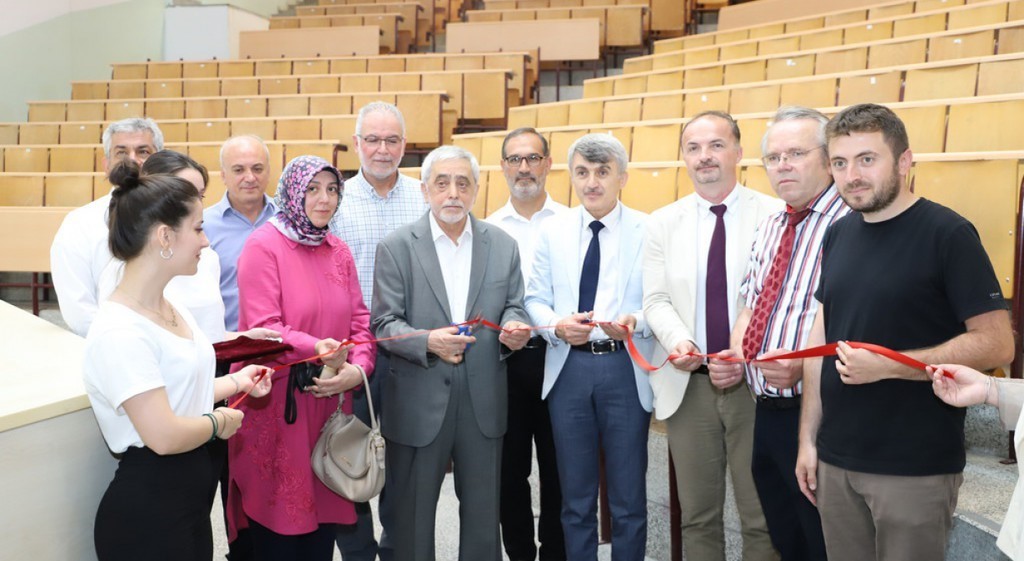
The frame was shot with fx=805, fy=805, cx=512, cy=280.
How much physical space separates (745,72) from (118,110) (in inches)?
206

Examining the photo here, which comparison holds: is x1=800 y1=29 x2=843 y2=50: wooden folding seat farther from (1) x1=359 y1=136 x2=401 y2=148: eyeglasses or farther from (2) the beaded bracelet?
(2) the beaded bracelet

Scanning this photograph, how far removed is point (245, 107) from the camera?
A: 6648mm

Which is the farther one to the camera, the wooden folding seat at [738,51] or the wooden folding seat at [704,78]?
the wooden folding seat at [738,51]

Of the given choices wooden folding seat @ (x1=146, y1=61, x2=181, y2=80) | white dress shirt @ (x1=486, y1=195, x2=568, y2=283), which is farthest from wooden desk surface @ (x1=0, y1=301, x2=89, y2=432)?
wooden folding seat @ (x1=146, y1=61, x2=181, y2=80)

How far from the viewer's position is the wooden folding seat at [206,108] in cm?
671

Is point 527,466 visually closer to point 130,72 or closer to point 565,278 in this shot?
point 565,278

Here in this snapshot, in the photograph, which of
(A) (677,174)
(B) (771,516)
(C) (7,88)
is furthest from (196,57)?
(B) (771,516)

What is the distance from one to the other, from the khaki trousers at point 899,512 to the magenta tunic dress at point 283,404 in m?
1.14

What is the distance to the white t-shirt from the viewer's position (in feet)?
4.27

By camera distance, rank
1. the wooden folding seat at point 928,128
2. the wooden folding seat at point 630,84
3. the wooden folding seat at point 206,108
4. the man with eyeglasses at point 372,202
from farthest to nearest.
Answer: the wooden folding seat at point 206,108, the wooden folding seat at point 630,84, the wooden folding seat at point 928,128, the man with eyeglasses at point 372,202

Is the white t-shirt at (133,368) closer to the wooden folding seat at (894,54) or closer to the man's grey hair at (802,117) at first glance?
the man's grey hair at (802,117)

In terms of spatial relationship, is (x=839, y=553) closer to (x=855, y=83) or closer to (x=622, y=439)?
(x=622, y=439)

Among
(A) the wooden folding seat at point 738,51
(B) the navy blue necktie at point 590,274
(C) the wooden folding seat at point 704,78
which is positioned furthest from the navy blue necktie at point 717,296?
(A) the wooden folding seat at point 738,51

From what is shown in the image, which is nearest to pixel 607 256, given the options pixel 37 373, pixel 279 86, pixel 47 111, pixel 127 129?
pixel 37 373
